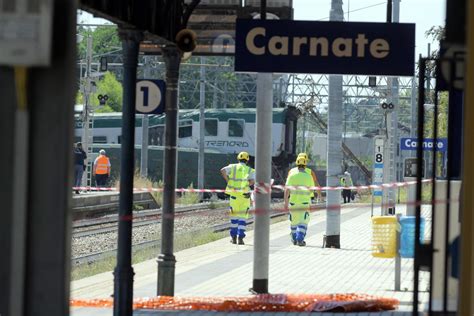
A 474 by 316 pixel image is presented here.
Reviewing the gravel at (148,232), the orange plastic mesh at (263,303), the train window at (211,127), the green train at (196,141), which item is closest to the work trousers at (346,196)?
the green train at (196,141)

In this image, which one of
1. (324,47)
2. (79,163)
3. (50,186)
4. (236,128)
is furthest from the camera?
(236,128)

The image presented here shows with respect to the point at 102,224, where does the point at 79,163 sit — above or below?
above

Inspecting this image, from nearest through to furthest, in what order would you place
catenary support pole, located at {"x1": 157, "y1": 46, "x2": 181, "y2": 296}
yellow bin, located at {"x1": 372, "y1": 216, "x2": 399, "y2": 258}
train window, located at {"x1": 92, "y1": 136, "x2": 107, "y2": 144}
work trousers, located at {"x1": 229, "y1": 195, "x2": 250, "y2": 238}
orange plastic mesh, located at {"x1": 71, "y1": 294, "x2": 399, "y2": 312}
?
orange plastic mesh, located at {"x1": 71, "y1": 294, "x2": 399, "y2": 312} < catenary support pole, located at {"x1": 157, "y1": 46, "x2": 181, "y2": 296} < yellow bin, located at {"x1": 372, "y1": 216, "x2": 399, "y2": 258} < work trousers, located at {"x1": 229, "y1": 195, "x2": 250, "y2": 238} < train window, located at {"x1": 92, "y1": 136, "x2": 107, "y2": 144}

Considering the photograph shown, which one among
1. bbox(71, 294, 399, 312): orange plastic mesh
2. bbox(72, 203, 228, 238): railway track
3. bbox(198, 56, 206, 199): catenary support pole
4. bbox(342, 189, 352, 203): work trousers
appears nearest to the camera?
bbox(71, 294, 399, 312): orange plastic mesh

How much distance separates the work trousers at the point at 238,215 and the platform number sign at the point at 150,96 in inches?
406

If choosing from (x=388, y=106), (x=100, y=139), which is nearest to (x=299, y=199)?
(x=388, y=106)

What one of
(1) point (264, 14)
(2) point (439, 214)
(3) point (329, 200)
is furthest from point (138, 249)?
(2) point (439, 214)

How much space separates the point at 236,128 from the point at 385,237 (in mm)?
37806

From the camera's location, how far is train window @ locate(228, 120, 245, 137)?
51.4 meters

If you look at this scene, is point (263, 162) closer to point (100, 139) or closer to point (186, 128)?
point (186, 128)

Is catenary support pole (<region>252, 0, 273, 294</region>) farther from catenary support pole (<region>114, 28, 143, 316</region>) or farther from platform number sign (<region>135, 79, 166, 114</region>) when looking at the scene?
catenary support pole (<region>114, 28, 143, 316</region>)

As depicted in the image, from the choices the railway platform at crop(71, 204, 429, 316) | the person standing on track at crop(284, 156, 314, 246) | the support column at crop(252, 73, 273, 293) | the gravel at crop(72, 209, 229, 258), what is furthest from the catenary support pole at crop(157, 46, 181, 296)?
the person standing on track at crop(284, 156, 314, 246)

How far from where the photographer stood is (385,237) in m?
14.0

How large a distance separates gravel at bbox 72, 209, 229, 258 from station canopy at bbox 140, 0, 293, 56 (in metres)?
7.43
